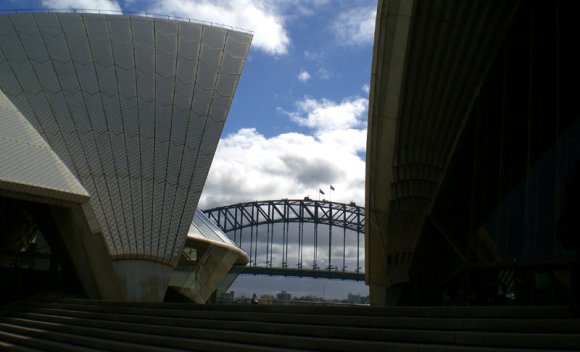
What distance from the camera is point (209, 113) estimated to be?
20047 millimetres

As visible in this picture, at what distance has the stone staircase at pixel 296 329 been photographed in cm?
661

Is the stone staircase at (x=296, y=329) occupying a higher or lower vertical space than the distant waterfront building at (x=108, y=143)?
lower

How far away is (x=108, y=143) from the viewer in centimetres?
1830

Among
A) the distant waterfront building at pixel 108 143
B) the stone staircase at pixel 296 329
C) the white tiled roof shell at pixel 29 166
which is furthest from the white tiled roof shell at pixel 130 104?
the stone staircase at pixel 296 329

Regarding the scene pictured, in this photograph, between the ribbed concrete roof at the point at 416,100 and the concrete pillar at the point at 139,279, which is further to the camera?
the concrete pillar at the point at 139,279

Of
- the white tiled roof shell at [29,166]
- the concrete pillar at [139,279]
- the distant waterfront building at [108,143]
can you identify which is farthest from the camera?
the distant waterfront building at [108,143]

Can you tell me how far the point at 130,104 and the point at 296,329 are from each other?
13.3m

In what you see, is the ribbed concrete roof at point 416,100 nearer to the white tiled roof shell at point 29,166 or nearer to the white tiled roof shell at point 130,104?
the white tiled roof shell at point 130,104

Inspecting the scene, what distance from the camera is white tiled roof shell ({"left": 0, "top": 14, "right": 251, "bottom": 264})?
1714 cm

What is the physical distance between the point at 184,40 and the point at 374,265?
11.2 metres

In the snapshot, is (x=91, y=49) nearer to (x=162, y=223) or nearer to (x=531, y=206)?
(x=162, y=223)

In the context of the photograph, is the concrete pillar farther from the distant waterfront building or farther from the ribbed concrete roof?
the ribbed concrete roof

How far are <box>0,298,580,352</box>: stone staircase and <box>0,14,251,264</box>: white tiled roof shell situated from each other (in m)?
4.42

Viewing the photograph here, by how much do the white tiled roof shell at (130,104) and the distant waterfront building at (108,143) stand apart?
4 centimetres
